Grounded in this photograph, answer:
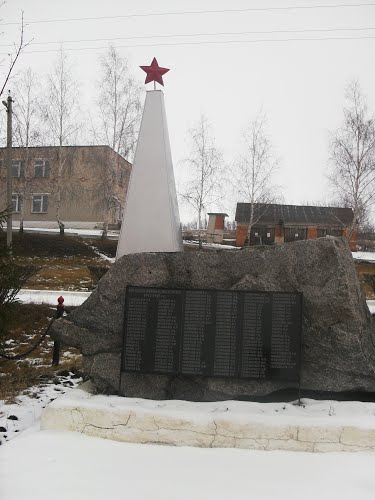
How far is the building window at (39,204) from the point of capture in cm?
2866

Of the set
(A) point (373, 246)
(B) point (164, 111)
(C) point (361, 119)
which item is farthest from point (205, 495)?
(A) point (373, 246)

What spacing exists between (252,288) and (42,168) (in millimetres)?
25078

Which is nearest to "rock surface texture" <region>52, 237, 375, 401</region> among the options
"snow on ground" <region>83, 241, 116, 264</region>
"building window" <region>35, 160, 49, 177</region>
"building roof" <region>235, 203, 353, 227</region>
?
"snow on ground" <region>83, 241, 116, 264</region>

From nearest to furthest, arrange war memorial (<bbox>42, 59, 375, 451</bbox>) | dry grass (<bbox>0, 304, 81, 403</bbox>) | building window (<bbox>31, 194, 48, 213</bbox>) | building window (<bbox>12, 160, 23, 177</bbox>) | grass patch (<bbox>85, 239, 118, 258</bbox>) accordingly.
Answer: war memorial (<bbox>42, 59, 375, 451</bbox>), dry grass (<bbox>0, 304, 81, 403</bbox>), grass patch (<bbox>85, 239, 118, 258</bbox>), building window (<bbox>12, 160, 23, 177</bbox>), building window (<bbox>31, 194, 48, 213</bbox>)

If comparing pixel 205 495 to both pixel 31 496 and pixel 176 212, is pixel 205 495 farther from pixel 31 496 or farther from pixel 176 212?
pixel 176 212

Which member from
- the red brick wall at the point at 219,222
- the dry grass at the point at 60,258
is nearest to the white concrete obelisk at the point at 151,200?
the dry grass at the point at 60,258

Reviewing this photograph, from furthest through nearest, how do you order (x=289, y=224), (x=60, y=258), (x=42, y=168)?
(x=289, y=224) → (x=42, y=168) → (x=60, y=258)

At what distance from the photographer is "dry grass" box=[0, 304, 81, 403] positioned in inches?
201

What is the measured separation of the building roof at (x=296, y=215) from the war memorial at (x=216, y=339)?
2405 centimetres

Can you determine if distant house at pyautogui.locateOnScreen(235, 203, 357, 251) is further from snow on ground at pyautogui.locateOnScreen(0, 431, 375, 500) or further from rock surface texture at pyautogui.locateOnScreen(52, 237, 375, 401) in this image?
snow on ground at pyautogui.locateOnScreen(0, 431, 375, 500)

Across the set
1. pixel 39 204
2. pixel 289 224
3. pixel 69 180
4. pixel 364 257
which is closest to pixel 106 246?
pixel 69 180

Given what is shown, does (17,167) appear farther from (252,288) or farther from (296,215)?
(252,288)

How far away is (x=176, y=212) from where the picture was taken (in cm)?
541

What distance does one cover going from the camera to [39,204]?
28797 mm
